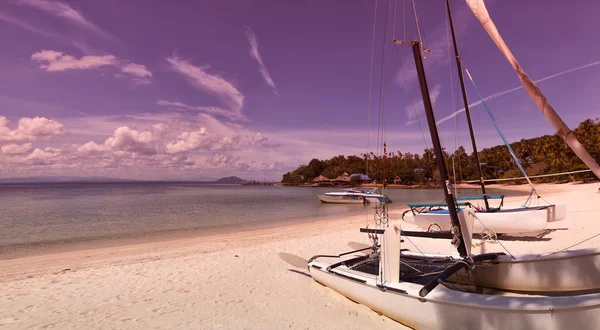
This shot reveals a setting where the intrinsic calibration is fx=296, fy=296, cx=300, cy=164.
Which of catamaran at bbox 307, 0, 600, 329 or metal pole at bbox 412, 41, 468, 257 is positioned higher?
metal pole at bbox 412, 41, 468, 257

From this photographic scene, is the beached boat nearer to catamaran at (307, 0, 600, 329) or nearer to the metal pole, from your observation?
catamaran at (307, 0, 600, 329)

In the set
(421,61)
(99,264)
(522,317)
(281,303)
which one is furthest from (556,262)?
(99,264)

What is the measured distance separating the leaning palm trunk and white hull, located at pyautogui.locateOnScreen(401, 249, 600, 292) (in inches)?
146

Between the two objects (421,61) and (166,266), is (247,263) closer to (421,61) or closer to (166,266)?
(166,266)

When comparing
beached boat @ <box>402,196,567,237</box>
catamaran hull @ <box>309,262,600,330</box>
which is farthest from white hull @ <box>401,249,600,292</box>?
beached boat @ <box>402,196,567,237</box>

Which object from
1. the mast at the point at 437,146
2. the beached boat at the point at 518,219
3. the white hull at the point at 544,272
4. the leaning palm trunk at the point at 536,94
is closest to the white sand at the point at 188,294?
the beached boat at the point at 518,219

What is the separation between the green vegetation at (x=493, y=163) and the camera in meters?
52.0

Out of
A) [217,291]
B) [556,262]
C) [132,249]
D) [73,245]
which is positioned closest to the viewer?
[556,262]

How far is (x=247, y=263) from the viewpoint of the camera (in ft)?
31.3

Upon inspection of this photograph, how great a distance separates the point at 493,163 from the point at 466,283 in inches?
3735

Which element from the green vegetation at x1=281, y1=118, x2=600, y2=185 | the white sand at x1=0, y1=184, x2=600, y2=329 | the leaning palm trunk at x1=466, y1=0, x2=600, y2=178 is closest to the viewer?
the leaning palm trunk at x1=466, y1=0, x2=600, y2=178

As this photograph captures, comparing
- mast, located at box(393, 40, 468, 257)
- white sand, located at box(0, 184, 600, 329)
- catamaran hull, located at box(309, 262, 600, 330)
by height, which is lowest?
white sand, located at box(0, 184, 600, 329)

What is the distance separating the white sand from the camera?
17.8 feet

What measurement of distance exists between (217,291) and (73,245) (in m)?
12.7
